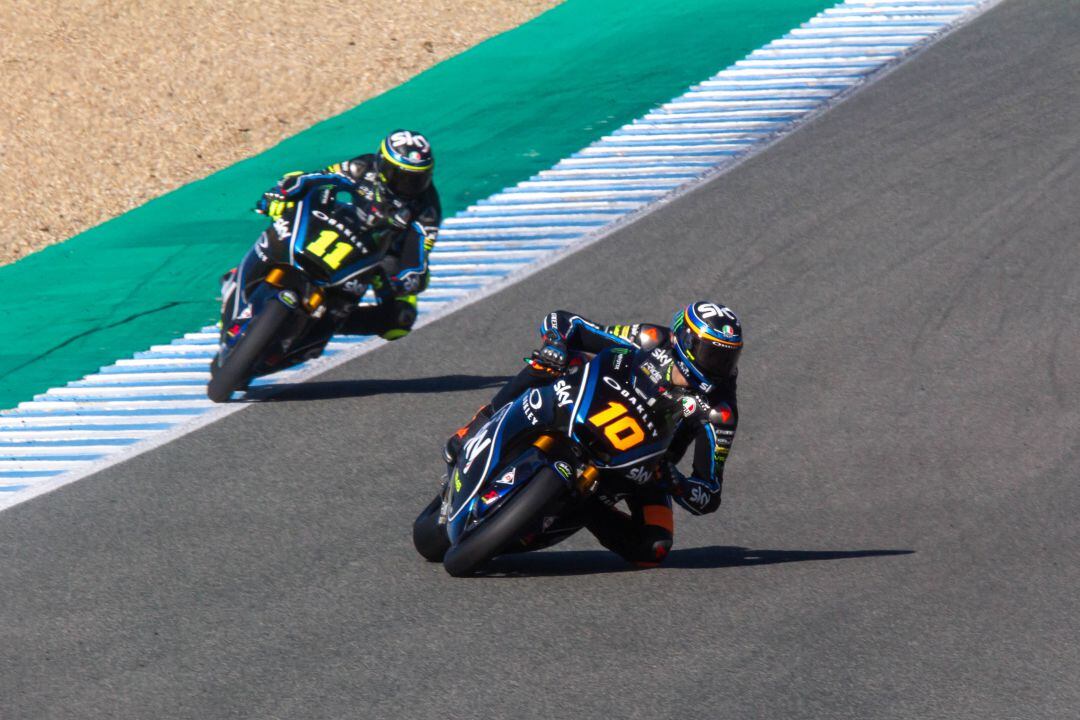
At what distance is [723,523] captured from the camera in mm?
9125

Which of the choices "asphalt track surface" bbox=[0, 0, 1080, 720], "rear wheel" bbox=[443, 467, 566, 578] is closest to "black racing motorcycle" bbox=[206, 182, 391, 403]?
"asphalt track surface" bbox=[0, 0, 1080, 720]

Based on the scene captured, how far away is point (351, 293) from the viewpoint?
37.3 ft

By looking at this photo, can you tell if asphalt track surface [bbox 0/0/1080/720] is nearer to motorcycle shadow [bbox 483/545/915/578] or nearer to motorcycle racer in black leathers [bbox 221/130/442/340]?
motorcycle shadow [bbox 483/545/915/578]

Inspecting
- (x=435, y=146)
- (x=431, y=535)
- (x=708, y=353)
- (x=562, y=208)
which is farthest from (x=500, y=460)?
(x=435, y=146)

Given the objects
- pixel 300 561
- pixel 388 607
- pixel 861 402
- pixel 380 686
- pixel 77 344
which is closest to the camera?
pixel 380 686

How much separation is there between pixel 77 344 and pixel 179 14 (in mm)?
8806

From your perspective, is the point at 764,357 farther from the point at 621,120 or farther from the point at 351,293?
the point at 621,120

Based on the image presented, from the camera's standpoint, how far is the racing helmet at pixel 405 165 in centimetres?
1130

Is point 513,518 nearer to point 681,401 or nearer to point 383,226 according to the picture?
point 681,401

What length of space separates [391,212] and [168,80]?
8.25 meters

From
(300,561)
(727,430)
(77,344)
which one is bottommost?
(77,344)

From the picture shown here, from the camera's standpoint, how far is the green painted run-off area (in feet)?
43.1

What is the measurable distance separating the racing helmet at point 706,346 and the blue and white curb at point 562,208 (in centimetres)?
439

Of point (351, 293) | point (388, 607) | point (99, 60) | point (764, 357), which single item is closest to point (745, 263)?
point (764, 357)
